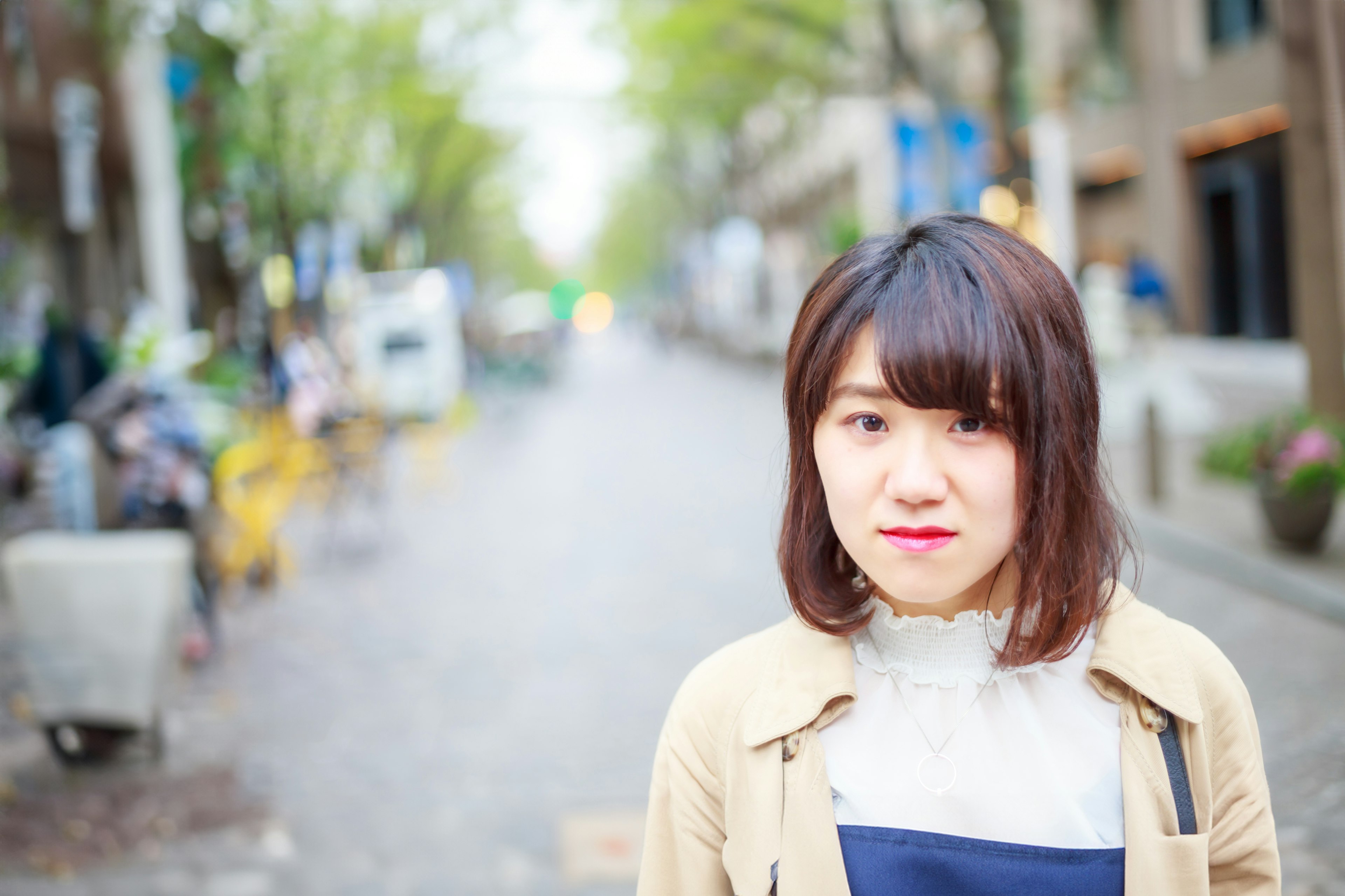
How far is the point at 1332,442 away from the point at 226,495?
7.32 meters

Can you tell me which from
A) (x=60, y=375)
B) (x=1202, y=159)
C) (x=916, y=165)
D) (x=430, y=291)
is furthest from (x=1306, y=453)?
(x=430, y=291)

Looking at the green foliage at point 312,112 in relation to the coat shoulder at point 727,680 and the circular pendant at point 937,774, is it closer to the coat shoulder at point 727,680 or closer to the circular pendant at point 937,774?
the coat shoulder at point 727,680

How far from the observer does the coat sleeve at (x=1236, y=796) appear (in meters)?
1.43

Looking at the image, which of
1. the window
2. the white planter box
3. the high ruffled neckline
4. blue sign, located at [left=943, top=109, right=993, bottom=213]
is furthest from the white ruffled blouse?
the window

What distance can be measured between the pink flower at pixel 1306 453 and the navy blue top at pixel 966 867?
6.82 meters

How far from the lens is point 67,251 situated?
18.0 m

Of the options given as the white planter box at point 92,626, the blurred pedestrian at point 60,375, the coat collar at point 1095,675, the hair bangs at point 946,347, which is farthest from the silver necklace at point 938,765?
the blurred pedestrian at point 60,375

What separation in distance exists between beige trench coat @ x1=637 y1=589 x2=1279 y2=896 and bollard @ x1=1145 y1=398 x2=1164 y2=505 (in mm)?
8580

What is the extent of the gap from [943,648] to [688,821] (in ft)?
1.27

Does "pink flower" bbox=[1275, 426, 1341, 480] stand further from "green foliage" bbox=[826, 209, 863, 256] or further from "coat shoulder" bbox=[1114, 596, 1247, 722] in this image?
"green foliage" bbox=[826, 209, 863, 256]

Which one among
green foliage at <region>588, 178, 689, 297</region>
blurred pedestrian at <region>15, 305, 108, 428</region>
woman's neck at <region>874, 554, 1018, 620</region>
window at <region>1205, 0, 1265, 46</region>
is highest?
green foliage at <region>588, 178, 689, 297</region>

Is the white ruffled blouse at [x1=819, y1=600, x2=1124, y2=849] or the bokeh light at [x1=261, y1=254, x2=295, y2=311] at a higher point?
the bokeh light at [x1=261, y1=254, x2=295, y2=311]

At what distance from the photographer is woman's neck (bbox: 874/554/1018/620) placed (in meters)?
1.53

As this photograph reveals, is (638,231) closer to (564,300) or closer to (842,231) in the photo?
(564,300)
